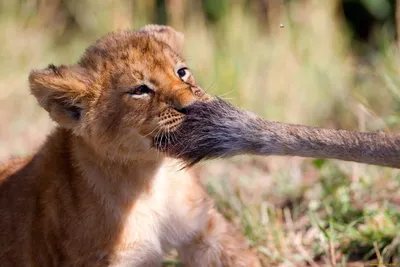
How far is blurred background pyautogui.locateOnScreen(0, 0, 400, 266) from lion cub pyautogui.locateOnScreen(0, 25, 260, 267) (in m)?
0.36

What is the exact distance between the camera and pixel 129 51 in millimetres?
3611

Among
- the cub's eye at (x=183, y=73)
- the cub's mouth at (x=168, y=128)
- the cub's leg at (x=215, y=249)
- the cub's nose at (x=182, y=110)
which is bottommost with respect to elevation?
the cub's leg at (x=215, y=249)

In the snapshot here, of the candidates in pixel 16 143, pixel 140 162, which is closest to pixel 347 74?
pixel 16 143

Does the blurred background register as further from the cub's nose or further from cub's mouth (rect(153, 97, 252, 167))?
cub's mouth (rect(153, 97, 252, 167))

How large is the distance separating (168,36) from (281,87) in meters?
2.98

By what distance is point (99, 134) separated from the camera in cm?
354

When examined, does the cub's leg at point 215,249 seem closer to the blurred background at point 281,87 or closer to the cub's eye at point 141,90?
the blurred background at point 281,87

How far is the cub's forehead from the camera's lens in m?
3.58

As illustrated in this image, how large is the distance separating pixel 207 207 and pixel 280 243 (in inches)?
21.9

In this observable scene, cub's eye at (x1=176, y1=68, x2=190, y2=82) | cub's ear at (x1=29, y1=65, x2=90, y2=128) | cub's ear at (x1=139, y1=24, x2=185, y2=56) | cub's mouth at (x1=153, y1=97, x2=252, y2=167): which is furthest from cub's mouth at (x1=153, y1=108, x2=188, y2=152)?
A: cub's ear at (x1=139, y1=24, x2=185, y2=56)

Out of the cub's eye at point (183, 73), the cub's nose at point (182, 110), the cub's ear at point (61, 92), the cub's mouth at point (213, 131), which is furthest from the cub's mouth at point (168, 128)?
the cub's ear at point (61, 92)

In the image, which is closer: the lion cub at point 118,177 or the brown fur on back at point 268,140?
the brown fur on back at point 268,140

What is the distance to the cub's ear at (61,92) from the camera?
352cm

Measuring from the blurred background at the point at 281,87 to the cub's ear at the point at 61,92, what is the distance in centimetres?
66
